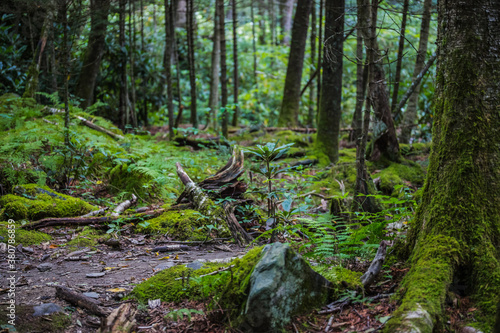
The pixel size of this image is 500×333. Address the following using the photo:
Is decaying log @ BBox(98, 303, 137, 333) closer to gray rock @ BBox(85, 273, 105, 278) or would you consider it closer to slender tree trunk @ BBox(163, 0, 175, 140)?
gray rock @ BBox(85, 273, 105, 278)

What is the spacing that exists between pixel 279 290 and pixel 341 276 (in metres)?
0.62

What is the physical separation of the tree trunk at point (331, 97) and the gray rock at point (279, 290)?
608 cm

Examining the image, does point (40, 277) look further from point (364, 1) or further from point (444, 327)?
point (364, 1)

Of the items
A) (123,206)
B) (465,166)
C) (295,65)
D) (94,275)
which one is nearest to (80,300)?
(94,275)

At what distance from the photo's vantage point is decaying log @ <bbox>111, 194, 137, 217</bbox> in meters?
5.38

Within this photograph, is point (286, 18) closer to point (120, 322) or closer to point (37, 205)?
point (37, 205)

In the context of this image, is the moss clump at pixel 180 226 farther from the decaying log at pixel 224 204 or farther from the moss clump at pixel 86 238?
the moss clump at pixel 86 238

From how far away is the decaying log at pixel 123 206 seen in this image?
5.38 meters

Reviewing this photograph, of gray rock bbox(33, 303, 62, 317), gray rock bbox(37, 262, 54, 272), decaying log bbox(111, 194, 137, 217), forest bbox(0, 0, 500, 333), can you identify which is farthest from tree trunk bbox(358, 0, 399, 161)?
gray rock bbox(33, 303, 62, 317)

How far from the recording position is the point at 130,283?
11.2 ft

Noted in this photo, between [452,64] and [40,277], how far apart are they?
4.03 metres

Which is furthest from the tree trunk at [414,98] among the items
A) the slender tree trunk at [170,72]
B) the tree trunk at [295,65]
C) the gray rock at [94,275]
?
the gray rock at [94,275]

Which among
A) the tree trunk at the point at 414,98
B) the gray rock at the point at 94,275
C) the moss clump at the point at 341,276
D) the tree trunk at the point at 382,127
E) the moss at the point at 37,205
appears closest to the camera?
the moss clump at the point at 341,276

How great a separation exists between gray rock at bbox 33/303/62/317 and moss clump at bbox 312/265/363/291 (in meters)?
2.04
